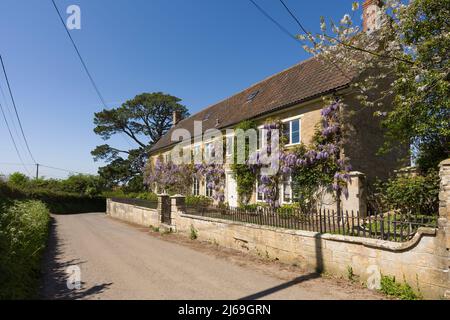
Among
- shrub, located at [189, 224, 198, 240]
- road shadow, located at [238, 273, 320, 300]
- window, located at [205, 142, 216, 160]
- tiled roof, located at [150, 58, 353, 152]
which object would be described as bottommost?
road shadow, located at [238, 273, 320, 300]

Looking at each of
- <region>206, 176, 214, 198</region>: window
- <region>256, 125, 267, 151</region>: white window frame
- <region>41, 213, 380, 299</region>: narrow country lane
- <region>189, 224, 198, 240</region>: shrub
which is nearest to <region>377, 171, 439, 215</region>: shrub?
<region>41, 213, 380, 299</region>: narrow country lane

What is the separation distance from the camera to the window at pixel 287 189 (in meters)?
14.9

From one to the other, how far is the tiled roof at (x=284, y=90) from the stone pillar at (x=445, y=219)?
26.0 feet

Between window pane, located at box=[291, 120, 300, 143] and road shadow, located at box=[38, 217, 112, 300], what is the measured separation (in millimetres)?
10565

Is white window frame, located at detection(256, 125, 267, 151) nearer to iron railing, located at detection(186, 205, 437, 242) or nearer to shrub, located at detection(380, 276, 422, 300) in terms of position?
iron railing, located at detection(186, 205, 437, 242)

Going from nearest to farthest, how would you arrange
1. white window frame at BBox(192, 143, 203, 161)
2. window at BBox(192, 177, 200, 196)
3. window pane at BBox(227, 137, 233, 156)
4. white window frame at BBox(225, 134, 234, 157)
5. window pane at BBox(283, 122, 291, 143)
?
window pane at BBox(283, 122, 291, 143) → white window frame at BBox(225, 134, 234, 157) → window pane at BBox(227, 137, 233, 156) → window at BBox(192, 177, 200, 196) → white window frame at BBox(192, 143, 203, 161)

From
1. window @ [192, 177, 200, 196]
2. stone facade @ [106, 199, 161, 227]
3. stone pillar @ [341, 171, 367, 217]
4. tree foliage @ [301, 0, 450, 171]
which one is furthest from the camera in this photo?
window @ [192, 177, 200, 196]

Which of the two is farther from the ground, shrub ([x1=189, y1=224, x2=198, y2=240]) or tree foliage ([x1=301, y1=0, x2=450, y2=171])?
tree foliage ([x1=301, y1=0, x2=450, y2=171])

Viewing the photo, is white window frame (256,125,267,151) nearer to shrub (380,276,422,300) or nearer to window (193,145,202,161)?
window (193,145,202,161)

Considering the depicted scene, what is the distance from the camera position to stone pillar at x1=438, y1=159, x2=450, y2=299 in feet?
16.3

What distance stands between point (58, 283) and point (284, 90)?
14.7 metres

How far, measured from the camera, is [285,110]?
15539mm

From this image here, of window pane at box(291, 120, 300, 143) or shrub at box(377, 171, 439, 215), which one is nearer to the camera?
shrub at box(377, 171, 439, 215)

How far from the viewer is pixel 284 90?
57.5 ft
